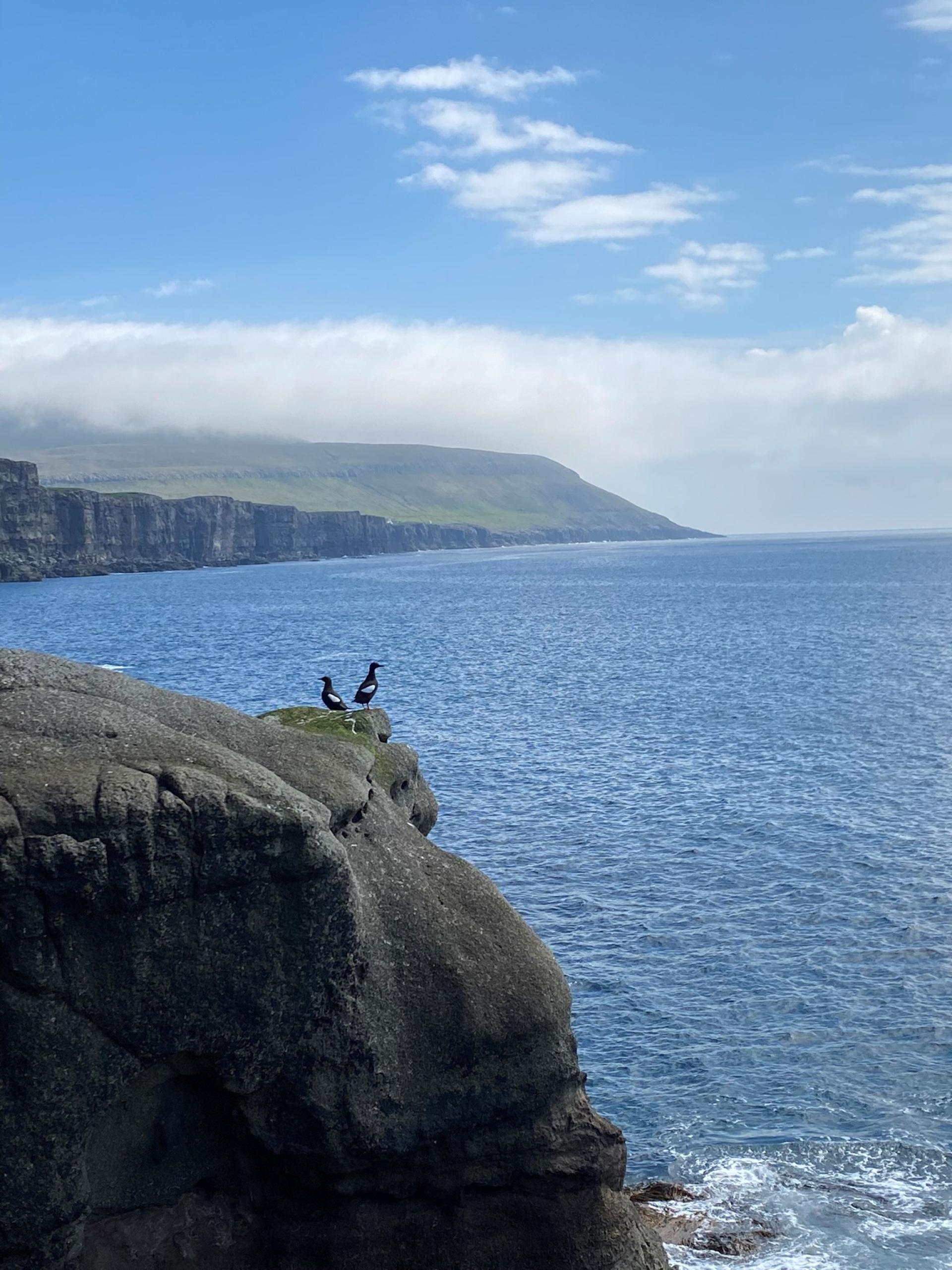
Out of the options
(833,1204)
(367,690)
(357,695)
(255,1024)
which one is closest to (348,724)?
(357,695)

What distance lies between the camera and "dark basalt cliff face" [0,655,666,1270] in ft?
45.4

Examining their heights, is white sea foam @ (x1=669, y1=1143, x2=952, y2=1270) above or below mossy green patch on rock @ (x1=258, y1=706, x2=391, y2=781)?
below

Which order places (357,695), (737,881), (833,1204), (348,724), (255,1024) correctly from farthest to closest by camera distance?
(737,881) → (357,695) → (348,724) → (833,1204) → (255,1024)

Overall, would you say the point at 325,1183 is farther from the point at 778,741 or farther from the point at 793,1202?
the point at 778,741

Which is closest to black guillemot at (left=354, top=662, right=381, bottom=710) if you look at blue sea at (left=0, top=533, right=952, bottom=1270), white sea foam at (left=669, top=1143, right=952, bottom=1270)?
blue sea at (left=0, top=533, right=952, bottom=1270)

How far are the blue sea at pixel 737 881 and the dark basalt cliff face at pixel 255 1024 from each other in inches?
262

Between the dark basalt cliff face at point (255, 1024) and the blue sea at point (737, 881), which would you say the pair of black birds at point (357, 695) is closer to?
the dark basalt cliff face at point (255, 1024)

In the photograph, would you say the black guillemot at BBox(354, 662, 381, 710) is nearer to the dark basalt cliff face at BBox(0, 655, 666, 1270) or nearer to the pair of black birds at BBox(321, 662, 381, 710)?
the pair of black birds at BBox(321, 662, 381, 710)

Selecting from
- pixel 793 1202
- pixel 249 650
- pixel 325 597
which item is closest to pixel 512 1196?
pixel 793 1202

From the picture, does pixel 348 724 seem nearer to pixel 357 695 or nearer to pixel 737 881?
pixel 357 695

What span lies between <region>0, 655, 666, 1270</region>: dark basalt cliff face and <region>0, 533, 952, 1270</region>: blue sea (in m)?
6.65

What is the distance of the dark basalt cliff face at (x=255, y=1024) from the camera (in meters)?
13.8

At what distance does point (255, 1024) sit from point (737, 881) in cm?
2648

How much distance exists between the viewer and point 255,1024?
1509cm
